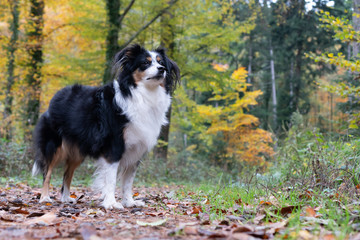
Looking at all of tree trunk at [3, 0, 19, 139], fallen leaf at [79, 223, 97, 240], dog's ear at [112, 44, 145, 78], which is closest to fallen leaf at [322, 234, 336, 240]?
fallen leaf at [79, 223, 97, 240]

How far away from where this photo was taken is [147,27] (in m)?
10.5

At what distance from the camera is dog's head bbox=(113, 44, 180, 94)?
13.1 feet

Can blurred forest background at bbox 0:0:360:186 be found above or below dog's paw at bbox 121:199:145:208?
above

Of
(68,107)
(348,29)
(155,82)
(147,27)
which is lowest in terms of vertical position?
(68,107)

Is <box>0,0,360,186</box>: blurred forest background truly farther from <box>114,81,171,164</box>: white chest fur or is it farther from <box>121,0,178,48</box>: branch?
<box>114,81,171,164</box>: white chest fur

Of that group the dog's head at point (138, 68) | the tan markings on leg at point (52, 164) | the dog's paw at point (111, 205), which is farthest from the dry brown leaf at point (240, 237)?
the tan markings on leg at point (52, 164)

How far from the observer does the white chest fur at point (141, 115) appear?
3.93 meters

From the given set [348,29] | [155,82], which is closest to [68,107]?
[155,82]

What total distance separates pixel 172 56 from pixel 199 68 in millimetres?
1029

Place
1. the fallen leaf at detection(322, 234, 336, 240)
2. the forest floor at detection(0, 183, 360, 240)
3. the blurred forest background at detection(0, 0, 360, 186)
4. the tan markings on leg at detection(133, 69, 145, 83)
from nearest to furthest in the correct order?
the fallen leaf at detection(322, 234, 336, 240) → the forest floor at detection(0, 183, 360, 240) → the tan markings on leg at detection(133, 69, 145, 83) → the blurred forest background at detection(0, 0, 360, 186)

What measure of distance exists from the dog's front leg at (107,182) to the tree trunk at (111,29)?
6076 mm

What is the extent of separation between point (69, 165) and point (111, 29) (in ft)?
19.7

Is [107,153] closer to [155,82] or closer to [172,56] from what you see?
[155,82]

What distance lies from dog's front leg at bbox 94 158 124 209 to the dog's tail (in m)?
0.93
